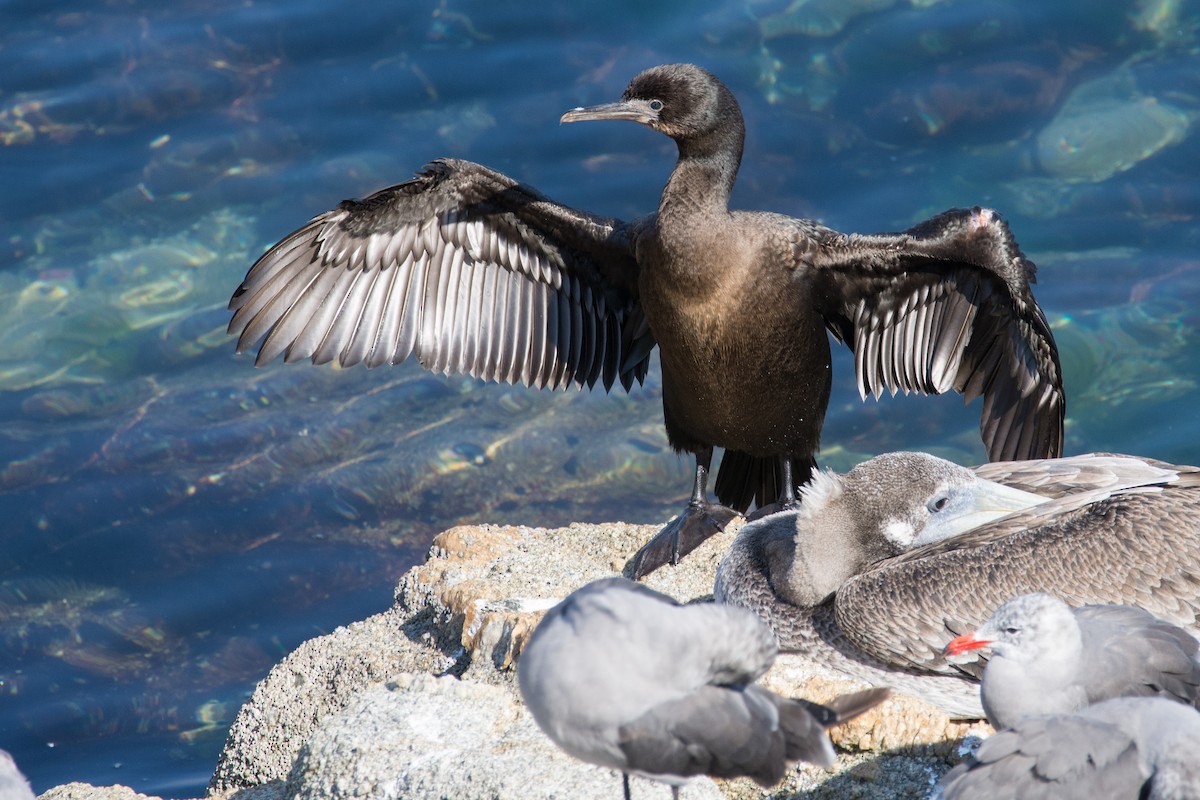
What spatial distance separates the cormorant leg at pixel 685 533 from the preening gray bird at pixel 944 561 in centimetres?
72

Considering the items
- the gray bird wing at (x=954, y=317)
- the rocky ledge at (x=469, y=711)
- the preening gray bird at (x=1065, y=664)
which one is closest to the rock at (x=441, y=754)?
the rocky ledge at (x=469, y=711)

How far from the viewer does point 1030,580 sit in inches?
163

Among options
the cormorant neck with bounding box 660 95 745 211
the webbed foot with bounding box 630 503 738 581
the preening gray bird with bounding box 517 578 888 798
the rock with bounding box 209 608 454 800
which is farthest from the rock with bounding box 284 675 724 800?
the cormorant neck with bounding box 660 95 745 211

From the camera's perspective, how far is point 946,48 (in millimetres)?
9484

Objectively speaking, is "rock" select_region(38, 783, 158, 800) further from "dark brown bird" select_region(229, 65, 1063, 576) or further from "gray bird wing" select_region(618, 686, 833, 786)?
"gray bird wing" select_region(618, 686, 833, 786)

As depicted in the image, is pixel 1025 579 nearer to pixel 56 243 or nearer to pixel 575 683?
pixel 575 683

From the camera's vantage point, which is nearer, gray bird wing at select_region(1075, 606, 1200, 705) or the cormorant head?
gray bird wing at select_region(1075, 606, 1200, 705)

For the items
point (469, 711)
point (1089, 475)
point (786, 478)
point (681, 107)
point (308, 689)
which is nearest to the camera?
point (469, 711)

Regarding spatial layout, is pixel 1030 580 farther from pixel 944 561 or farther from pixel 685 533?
pixel 685 533

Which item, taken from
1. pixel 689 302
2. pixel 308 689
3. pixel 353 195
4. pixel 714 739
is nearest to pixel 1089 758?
pixel 714 739

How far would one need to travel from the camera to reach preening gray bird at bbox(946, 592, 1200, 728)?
131 inches

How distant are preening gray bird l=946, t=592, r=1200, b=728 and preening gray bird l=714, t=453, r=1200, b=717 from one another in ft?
2.25

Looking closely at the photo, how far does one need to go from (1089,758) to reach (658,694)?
2.92ft

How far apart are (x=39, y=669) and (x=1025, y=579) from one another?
16.9 ft
